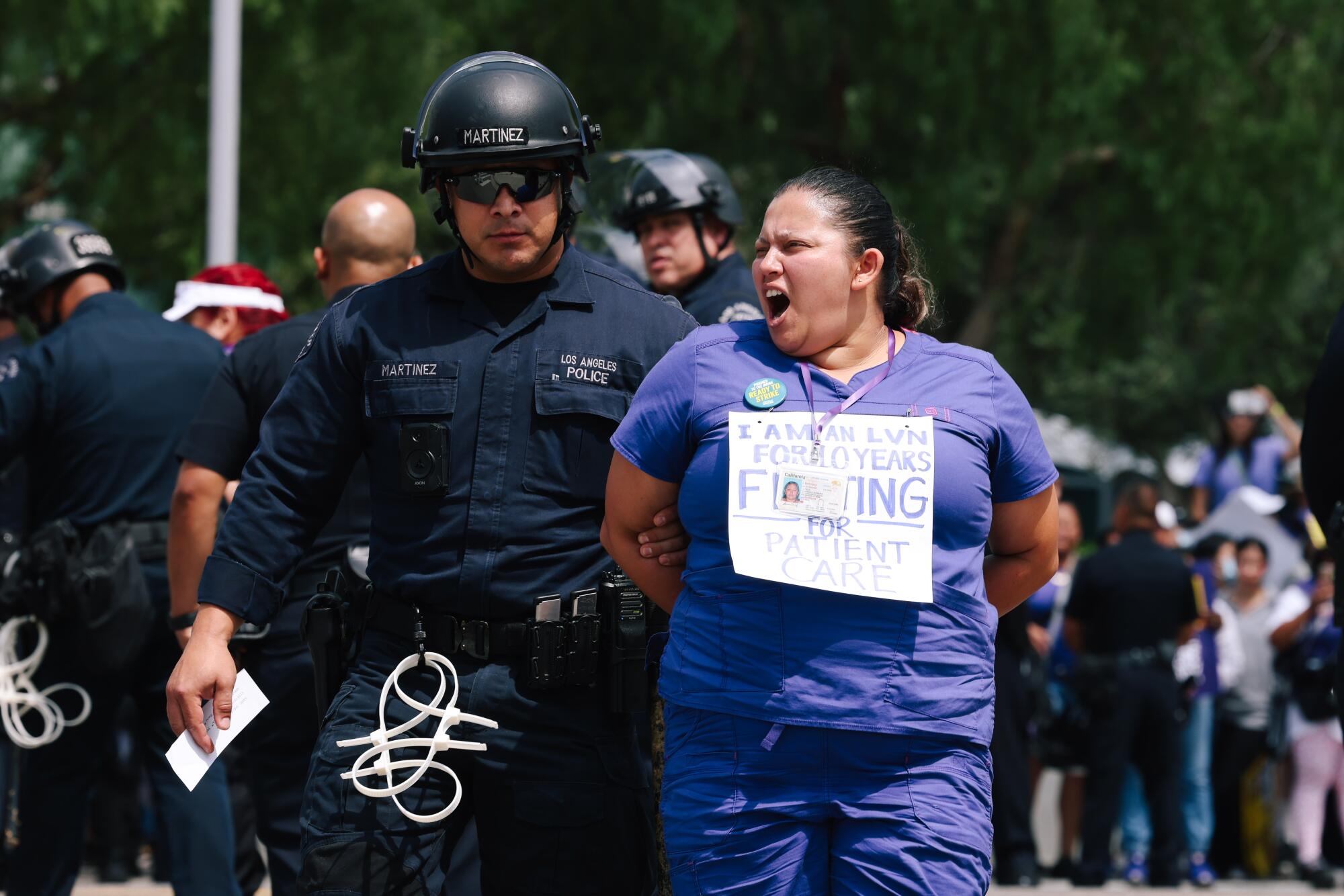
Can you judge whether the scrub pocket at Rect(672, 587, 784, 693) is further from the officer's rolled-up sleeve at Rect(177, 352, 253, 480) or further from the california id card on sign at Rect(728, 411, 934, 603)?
the officer's rolled-up sleeve at Rect(177, 352, 253, 480)

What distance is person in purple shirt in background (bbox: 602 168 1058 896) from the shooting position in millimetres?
3348

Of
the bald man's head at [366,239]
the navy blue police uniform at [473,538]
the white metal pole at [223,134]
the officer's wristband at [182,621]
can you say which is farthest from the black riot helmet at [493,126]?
the white metal pole at [223,134]

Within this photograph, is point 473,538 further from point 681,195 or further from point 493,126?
point 681,195

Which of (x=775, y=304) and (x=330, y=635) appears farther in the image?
(x=330, y=635)

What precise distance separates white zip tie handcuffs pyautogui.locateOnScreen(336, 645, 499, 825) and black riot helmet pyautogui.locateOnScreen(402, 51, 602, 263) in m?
0.92

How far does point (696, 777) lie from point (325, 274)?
269 centimetres

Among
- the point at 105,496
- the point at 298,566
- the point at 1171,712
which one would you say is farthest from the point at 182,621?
the point at 1171,712

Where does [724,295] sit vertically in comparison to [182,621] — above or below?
above

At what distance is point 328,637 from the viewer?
4012 millimetres

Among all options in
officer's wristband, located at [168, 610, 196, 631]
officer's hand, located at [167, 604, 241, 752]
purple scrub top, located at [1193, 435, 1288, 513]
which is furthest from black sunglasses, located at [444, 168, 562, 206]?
purple scrub top, located at [1193, 435, 1288, 513]

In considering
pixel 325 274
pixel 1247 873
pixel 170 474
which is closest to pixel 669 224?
pixel 325 274

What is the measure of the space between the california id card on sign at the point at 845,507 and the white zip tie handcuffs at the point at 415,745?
2.32ft

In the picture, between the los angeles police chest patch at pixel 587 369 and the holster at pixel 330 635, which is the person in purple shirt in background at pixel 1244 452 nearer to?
the los angeles police chest patch at pixel 587 369

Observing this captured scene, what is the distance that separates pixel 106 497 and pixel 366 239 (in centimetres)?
125
